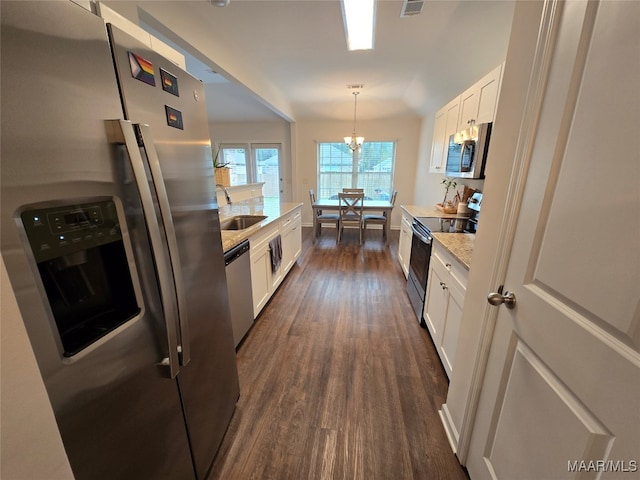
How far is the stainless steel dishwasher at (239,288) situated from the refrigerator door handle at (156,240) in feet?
2.88

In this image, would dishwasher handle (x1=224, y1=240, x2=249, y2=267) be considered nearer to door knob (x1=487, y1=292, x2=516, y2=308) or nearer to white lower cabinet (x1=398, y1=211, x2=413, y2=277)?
door knob (x1=487, y1=292, x2=516, y2=308)

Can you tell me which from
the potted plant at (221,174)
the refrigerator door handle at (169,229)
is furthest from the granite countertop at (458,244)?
the potted plant at (221,174)

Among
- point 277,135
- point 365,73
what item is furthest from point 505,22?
point 277,135

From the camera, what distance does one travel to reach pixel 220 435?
A: 131 centimetres

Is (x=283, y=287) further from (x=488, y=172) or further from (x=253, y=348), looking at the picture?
(x=488, y=172)

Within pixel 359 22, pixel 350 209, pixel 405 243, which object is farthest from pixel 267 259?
pixel 350 209

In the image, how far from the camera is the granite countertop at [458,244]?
4.86 feet

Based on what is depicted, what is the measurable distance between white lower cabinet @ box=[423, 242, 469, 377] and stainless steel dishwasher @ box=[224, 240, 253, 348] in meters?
1.43

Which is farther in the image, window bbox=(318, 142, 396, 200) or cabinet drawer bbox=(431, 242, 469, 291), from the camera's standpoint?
window bbox=(318, 142, 396, 200)

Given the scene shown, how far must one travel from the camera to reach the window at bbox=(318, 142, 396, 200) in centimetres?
602

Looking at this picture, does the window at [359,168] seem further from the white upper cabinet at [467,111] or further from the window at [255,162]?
the white upper cabinet at [467,111]

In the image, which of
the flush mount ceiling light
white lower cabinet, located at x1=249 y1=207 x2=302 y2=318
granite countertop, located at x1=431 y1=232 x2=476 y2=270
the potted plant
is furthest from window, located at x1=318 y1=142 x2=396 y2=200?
granite countertop, located at x1=431 y1=232 x2=476 y2=270

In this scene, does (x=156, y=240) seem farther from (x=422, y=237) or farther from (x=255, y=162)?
(x=255, y=162)

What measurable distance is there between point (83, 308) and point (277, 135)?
6.18m
